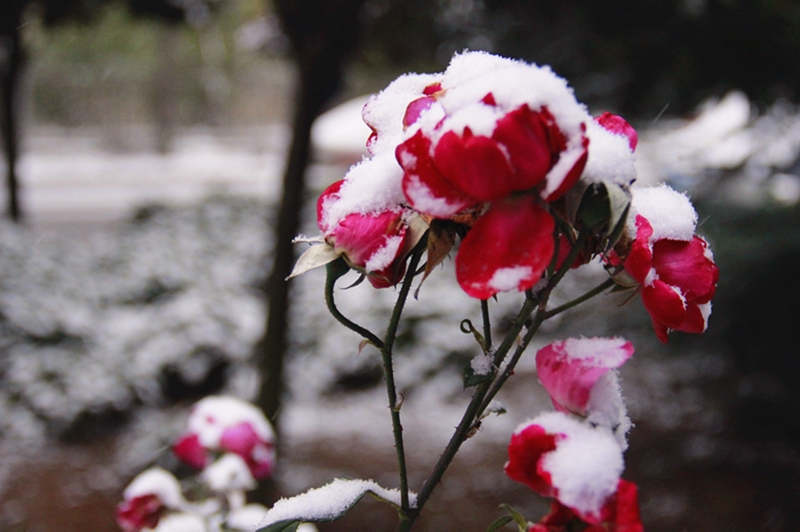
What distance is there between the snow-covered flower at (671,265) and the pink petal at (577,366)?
0.17 ft

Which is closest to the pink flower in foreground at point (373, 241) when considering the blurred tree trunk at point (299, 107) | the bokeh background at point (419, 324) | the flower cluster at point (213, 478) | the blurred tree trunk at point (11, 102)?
the flower cluster at point (213, 478)

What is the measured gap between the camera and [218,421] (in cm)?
131

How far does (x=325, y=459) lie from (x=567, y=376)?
2930 mm

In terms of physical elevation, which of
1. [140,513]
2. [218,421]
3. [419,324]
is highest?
[218,421]

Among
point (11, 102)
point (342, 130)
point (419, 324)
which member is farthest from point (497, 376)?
point (342, 130)

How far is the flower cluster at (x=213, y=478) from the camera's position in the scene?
4.00 feet

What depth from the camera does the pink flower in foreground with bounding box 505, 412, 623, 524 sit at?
374mm

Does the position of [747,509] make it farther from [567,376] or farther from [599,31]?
[567,376]

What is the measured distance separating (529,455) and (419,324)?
386 cm

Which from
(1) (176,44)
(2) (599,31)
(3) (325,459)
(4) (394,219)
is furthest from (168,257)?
(1) (176,44)

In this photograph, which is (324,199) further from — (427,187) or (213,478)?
(213,478)

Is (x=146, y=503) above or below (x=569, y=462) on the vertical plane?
below

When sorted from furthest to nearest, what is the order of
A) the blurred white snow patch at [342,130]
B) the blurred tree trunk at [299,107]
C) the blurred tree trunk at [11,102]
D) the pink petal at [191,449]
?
the blurred white snow patch at [342,130], the blurred tree trunk at [11,102], the blurred tree trunk at [299,107], the pink petal at [191,449]

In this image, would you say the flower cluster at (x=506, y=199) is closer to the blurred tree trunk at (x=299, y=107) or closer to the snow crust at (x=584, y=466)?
the snow crust at (x=584, y=466)
